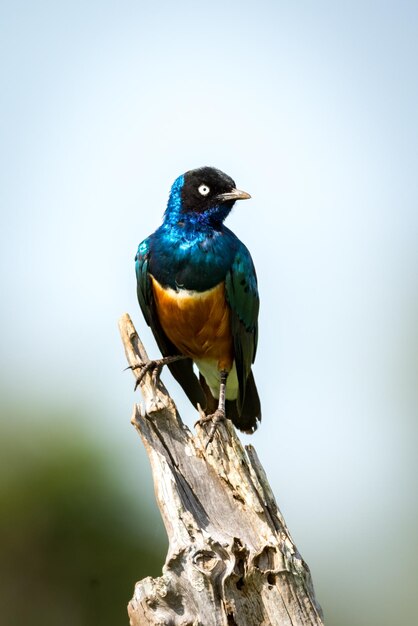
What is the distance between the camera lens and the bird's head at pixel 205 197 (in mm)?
7512

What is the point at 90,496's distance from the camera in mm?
9469

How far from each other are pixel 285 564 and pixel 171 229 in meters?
3.11

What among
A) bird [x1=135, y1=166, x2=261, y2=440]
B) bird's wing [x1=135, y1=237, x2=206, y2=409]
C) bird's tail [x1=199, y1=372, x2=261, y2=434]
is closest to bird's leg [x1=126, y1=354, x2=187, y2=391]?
bird [x1=135, y1=166, x2=261, y2=440]

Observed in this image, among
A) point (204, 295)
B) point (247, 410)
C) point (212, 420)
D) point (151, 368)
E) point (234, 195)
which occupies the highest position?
point (234, 195)

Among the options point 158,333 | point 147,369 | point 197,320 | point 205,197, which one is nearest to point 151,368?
point 147,369

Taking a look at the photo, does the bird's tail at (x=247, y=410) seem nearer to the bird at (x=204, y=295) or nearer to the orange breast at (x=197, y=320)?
the bird at (x=204, y=295)

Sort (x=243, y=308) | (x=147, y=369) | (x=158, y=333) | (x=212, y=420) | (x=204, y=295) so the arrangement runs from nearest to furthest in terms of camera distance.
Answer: (x=212, y=420) → (x=147, y=369) → (x=204, y=295) → (x=243, y=308) → (x=158, y=333)

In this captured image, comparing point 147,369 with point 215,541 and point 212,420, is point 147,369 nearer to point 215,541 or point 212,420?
point 212,420

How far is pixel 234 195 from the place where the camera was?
7.48 metres

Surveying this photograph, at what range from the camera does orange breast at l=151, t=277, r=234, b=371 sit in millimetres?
7316

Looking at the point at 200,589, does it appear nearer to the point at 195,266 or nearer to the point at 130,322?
the point at 130,322

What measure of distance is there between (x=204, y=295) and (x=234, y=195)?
2.64 feet

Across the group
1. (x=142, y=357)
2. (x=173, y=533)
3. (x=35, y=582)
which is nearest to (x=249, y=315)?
(x=142, y=357)

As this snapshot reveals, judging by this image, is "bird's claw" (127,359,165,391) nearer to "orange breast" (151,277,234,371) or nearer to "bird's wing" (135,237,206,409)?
"orange breast" (151,277,234,371)
